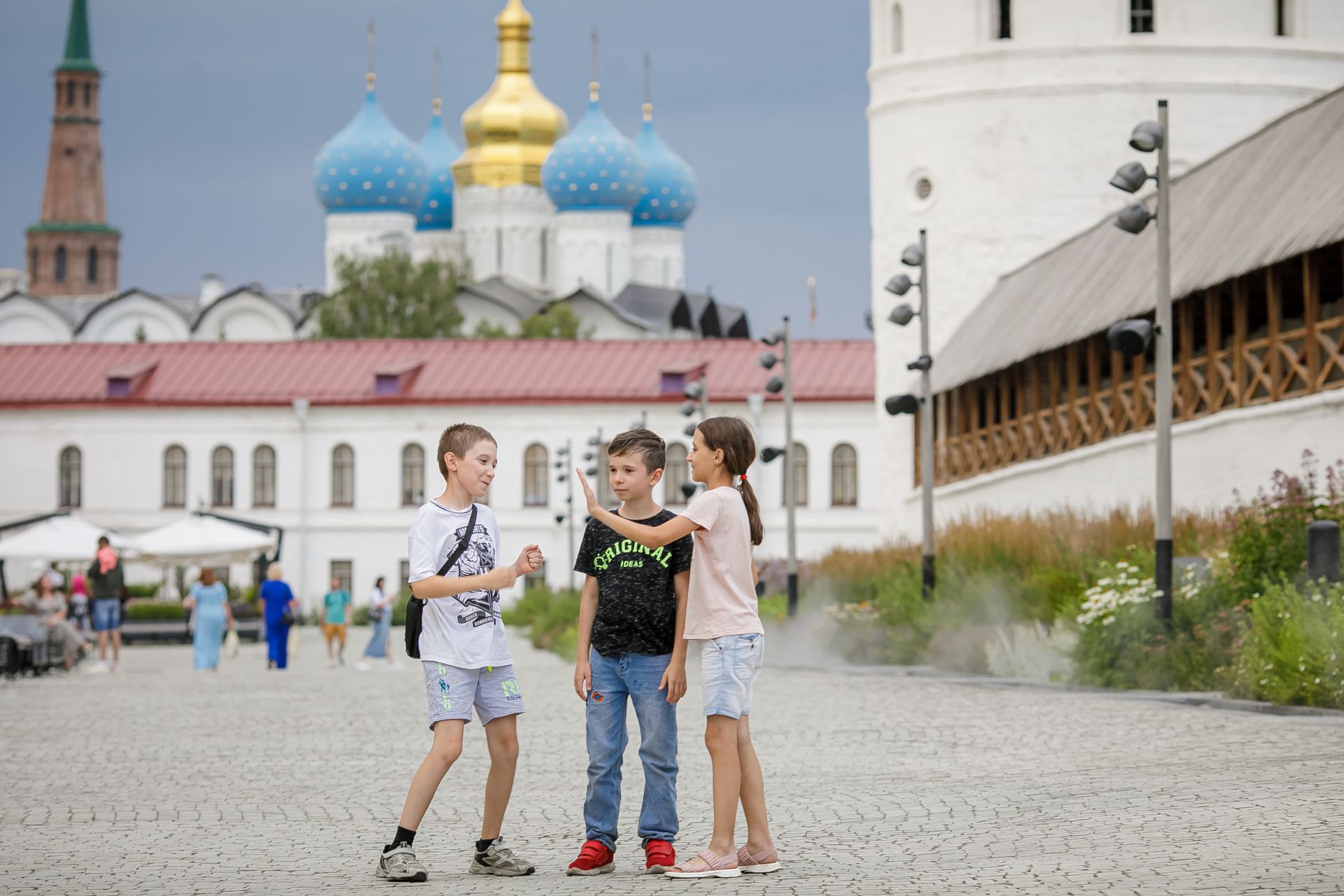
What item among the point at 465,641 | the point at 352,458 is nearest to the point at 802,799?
the point at 465,641

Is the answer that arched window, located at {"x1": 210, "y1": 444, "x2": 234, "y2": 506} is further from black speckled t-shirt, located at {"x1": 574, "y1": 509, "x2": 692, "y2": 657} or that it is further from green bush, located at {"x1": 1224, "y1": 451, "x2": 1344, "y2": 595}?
black speckled t-shirt, located at {"x1": 574, "y1": 509, "x2": 692, "y2": 657}

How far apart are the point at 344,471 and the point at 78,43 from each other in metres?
91.6

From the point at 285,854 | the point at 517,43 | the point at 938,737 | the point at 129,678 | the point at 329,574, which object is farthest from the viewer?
the point at 517,43

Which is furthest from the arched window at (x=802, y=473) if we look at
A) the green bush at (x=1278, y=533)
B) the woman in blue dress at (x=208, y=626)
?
the green bush at (x=1278, y=533)

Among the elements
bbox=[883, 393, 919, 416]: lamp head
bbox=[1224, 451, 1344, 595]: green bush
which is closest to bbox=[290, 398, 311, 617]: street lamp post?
bbox=[883, 393, 919, 416]: lamp head

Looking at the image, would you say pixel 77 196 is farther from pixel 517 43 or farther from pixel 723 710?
pixel 723 710

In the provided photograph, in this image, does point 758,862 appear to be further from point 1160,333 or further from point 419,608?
point 1160,333

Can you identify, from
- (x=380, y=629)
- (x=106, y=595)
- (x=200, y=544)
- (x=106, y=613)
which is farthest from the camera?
(x=200, y=544)

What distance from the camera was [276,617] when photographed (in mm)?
31531

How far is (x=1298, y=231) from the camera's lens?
25.5m

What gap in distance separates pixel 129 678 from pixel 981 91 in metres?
23.2

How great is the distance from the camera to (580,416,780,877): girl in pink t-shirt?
9.01 metres

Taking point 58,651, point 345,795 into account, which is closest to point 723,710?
point 345,795

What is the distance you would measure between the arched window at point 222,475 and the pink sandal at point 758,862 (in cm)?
6146
